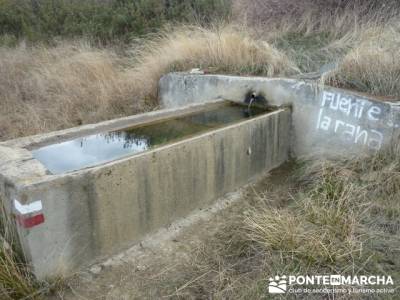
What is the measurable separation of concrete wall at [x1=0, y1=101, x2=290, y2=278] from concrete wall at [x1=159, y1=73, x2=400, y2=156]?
90 centimetres

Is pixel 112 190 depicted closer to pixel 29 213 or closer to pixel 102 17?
pixel 29 213

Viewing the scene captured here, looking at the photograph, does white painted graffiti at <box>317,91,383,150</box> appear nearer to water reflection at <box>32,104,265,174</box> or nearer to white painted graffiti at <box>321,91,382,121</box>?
white painted graffiti at <box>321,91,382,121</box>

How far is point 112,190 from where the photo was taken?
2.85 metres

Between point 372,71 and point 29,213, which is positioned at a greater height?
point 372,71

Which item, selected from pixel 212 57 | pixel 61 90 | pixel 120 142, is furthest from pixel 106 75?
pixel 120 142

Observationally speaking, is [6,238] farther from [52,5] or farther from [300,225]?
[52,5]

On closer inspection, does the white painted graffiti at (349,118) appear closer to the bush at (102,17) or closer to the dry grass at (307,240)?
the dry grass at (307,240)

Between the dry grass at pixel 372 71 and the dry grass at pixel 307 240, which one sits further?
the dry grass at pixel 372 71

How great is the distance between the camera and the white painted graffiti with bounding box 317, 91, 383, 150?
4.07m

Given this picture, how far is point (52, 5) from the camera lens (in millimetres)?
10086
